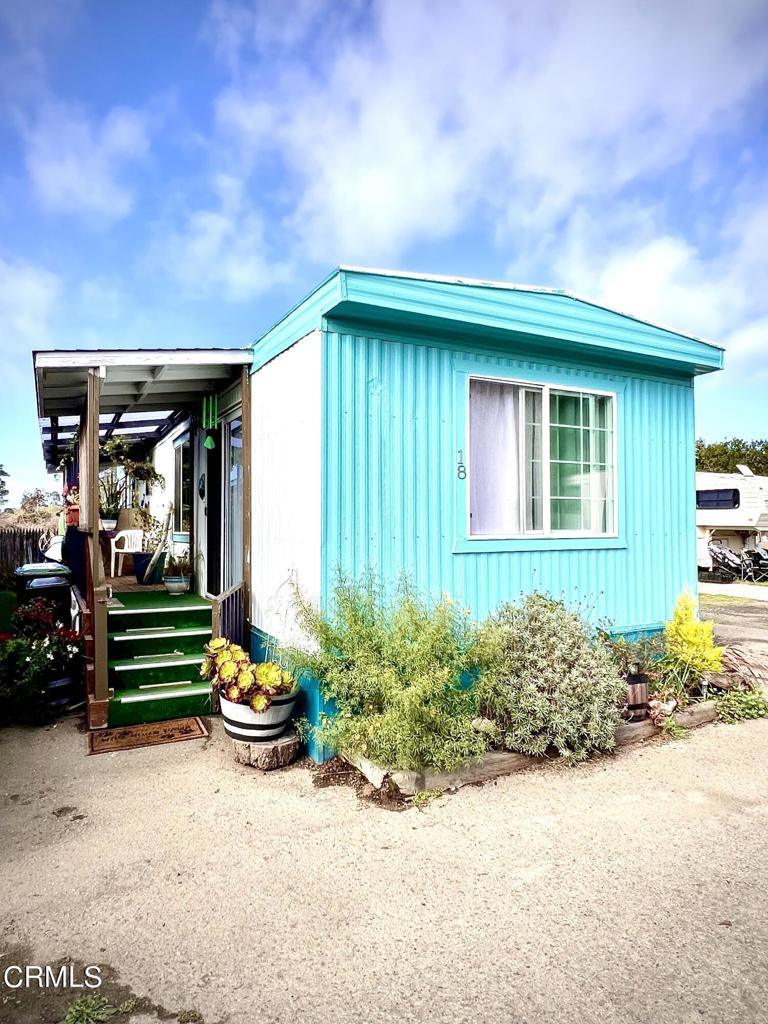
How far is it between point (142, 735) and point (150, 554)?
4268mm

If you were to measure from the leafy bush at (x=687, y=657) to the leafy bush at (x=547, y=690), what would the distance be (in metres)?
1.23

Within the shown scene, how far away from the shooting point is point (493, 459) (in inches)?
213

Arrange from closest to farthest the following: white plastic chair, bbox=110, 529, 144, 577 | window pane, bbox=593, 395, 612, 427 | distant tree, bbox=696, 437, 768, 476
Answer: window pane, bbox=593, 395, 612, 427
white plastic chair, bbox=110, 529, 144, 577
distant tree, bbox=696, 437, 768, 476

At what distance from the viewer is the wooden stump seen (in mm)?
4285

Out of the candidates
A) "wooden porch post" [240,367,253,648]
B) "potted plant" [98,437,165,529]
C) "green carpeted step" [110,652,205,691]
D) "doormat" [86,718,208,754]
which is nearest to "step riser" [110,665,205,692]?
"green carpeted step" [110,652,205,691]

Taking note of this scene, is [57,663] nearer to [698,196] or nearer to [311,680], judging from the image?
[311,680]

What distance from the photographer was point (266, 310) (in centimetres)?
2347

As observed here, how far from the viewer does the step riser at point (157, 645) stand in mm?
5574

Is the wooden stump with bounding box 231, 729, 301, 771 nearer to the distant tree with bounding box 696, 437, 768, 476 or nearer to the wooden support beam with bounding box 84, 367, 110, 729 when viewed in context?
the wooden support beam with bounding box 84, 367, 110, 729

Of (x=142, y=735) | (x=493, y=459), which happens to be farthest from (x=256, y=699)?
(x=493, y=459)

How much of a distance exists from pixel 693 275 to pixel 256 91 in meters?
13.5

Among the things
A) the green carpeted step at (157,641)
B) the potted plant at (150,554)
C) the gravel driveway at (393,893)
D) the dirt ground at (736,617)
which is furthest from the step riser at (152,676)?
the dirt ground at (736,617)

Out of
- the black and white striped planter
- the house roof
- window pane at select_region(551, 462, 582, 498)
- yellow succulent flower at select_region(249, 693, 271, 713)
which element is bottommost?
the black and white striped planter

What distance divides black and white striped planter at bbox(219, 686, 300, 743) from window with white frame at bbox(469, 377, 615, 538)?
1984 mm
